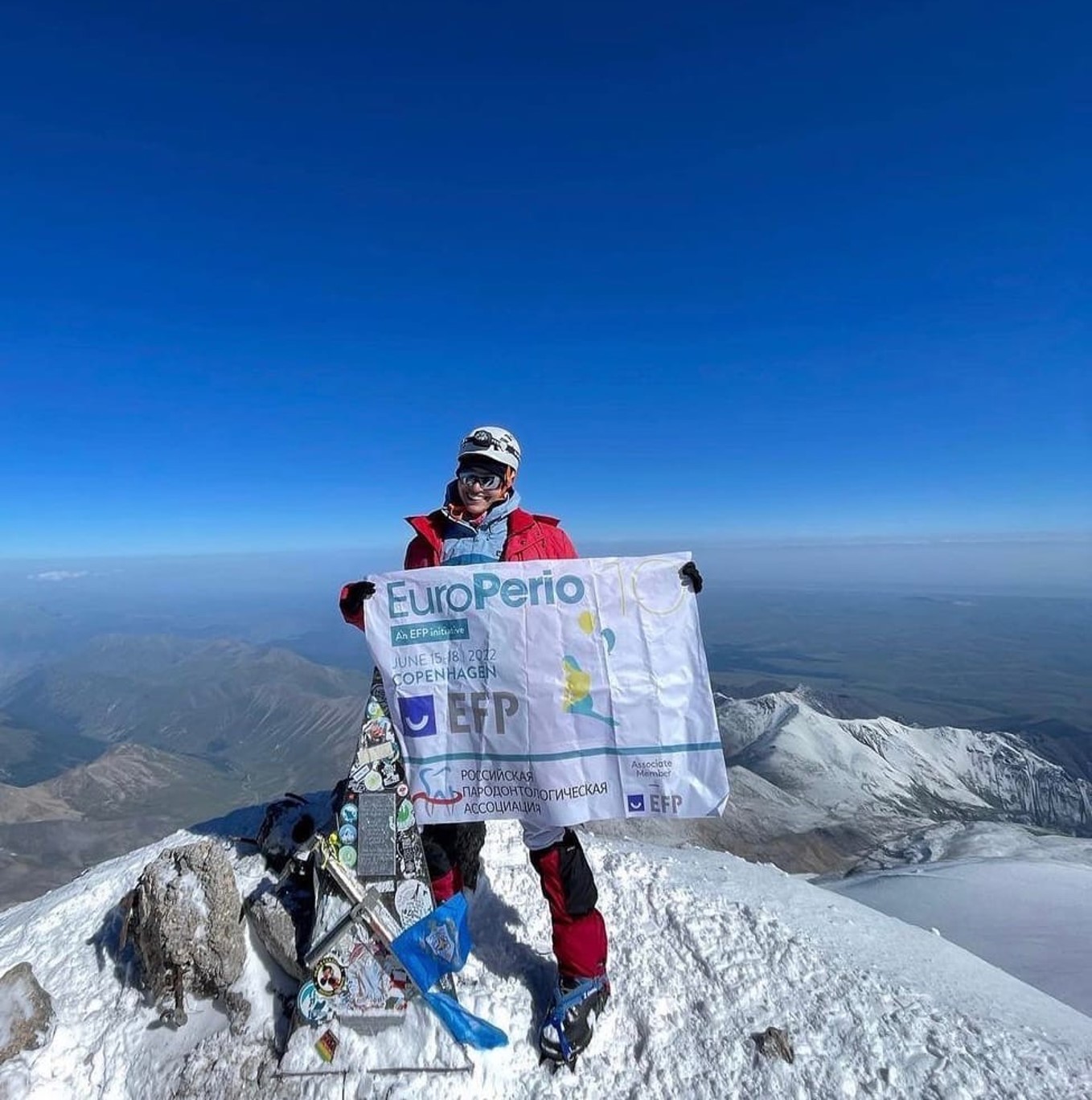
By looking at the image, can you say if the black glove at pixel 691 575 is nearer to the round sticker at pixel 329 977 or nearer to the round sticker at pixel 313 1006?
the round sticker at pixel 329 977

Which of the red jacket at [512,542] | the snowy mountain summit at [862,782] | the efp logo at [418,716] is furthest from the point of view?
the snowy mountain summit at [862,782]

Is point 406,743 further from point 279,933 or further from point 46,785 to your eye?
point 46,785

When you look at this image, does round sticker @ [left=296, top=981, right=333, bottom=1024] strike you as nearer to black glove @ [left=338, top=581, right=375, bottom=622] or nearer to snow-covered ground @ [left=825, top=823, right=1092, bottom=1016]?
black glove @ [left=338, top=581, right=375, bottom=622]

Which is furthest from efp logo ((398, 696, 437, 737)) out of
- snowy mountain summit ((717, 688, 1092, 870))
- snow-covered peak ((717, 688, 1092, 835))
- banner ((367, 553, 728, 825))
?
snow-covered peak ((717, 688, 1092, 835))

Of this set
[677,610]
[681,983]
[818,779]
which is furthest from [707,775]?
[818,779]

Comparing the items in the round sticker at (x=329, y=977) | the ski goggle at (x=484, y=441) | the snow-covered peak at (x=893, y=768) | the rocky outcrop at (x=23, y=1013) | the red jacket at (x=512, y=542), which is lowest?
the snow-covered peak at (x=893, y=768)

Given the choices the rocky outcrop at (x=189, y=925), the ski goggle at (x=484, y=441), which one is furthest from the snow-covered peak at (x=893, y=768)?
the ski goggle at (x=484, y=441)
